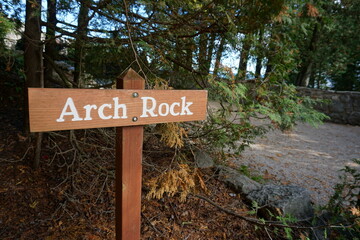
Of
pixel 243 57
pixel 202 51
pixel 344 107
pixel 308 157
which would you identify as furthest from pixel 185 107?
pixel 344 107

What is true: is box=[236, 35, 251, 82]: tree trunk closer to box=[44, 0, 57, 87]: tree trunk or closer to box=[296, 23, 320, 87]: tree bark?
box=[44, 0, 57, 87]: tree trunk

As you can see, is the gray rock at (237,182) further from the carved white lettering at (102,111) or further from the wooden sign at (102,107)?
the carved white lettering at (102,111)

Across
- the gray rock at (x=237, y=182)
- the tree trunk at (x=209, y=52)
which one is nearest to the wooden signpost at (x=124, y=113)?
the tree trunk at (x=209, y=52)

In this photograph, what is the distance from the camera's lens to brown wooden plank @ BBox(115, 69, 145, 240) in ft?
4.71

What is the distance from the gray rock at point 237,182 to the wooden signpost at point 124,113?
1.83 metres

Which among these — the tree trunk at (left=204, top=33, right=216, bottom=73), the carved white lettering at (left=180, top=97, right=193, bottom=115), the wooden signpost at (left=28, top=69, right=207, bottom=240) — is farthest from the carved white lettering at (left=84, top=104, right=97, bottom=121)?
the tree trunk at (left=204, top=33, right=216, bottom=73)

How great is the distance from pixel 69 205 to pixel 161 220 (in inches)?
42.3

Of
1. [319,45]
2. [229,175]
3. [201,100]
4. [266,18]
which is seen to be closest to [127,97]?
[201,100]

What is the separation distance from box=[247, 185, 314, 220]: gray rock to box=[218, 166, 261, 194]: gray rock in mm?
99

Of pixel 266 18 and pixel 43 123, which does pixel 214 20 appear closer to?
pixel 266 18

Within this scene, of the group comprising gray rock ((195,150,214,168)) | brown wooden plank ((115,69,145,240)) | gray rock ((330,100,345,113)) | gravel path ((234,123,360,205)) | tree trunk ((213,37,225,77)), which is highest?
tree trunk ((213,37,225,77))

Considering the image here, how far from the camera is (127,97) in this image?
4.46 ft

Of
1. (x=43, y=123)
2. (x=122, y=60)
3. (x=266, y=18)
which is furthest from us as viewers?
(x=122, y=60)

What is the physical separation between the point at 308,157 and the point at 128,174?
17.5ft
